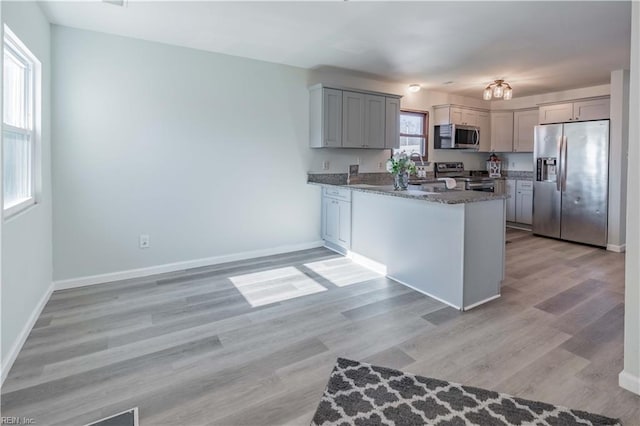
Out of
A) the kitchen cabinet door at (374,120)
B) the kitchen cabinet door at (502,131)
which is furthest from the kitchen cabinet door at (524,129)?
the kitchen cabinet door at (374,120)

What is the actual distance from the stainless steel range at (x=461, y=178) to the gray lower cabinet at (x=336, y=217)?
8.26 ft

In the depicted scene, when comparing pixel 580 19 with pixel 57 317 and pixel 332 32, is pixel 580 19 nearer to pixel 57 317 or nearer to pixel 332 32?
pixel 332 32

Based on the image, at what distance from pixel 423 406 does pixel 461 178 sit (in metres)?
5.04

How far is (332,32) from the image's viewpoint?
11.0 feet

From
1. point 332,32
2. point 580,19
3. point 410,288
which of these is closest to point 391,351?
point 410,288

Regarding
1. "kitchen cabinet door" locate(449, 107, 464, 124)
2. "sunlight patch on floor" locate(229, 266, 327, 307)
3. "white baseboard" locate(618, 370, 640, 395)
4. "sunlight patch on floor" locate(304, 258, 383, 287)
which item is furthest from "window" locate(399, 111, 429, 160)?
"white baseboard" locate(618, 370, 640, 395)

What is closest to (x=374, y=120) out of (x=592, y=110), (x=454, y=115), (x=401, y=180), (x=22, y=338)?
(x=401, y=180)

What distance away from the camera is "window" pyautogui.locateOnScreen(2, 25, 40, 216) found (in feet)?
7.42

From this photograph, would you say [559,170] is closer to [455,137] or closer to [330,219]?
[455,137]

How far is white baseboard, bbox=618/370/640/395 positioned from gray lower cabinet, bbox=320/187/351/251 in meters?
2.78

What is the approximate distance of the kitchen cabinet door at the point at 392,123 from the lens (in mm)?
5059

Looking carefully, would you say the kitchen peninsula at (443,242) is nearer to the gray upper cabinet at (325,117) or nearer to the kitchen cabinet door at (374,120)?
the gray upper cabinet at (325,117)

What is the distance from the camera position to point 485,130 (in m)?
6.61

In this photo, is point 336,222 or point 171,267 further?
point 336,222
